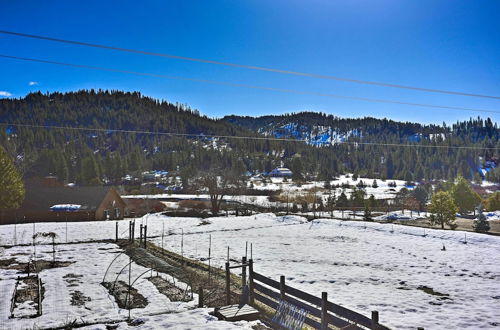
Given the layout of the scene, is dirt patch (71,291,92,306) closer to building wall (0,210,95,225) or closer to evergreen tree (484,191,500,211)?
building wall (0,210,95,225)

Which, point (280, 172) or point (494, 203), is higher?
point (280, 172)

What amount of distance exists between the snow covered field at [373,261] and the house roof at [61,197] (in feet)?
33.2

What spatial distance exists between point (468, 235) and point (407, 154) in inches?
6716

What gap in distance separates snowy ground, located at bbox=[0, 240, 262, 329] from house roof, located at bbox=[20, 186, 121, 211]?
3070cm

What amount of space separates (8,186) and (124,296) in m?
40.2

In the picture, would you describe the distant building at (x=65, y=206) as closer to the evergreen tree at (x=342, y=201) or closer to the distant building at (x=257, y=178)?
the evergreen tree at (x=342, y=201)

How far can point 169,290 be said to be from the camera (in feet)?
50.8

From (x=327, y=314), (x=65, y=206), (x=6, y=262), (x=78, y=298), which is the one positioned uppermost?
(x=327, y=314)

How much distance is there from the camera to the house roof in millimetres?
49725

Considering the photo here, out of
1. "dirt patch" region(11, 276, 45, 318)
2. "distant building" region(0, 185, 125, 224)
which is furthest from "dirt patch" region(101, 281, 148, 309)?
"distant building" region(0, 185, 125, 224)

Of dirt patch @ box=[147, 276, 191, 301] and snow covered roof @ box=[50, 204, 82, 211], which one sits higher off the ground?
dirt patch @ box=[147, 276, 191, 301]

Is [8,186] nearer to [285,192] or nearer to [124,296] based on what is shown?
[124,296]

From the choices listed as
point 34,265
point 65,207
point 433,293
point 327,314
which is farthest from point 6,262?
point 65,207

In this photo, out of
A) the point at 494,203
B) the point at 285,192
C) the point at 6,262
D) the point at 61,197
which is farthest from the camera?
the point at 285,192
